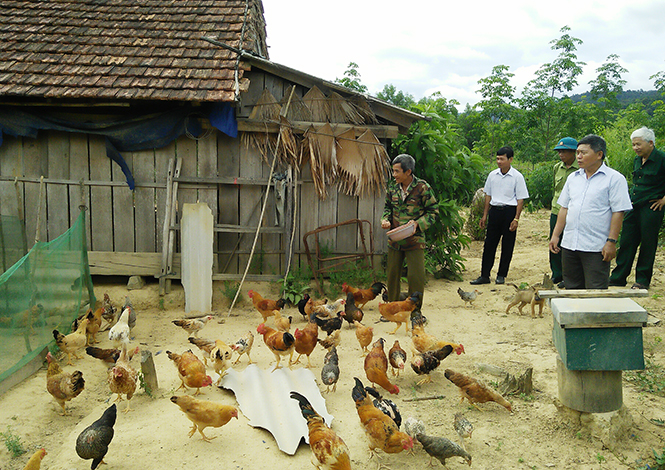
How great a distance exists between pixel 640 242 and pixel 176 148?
24.3 ft

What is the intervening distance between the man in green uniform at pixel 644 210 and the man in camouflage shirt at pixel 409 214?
298cm

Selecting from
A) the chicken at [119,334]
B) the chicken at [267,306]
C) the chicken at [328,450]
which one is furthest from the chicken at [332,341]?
the chicken at [119,334]

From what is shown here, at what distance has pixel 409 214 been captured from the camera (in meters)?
6.71

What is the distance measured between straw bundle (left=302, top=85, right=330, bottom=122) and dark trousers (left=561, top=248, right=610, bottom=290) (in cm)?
445

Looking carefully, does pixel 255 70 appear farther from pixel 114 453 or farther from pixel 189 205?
pixel 114 453

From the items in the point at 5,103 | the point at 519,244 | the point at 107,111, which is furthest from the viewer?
the point at 519,244

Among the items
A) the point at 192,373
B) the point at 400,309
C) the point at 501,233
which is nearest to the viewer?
the point at 192,373

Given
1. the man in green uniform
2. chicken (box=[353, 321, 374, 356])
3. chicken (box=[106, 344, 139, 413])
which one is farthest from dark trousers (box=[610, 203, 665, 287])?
chicken (box=[106, 344, 139, 413])

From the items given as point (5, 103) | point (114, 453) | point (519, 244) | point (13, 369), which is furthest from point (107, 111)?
point (519, 244)

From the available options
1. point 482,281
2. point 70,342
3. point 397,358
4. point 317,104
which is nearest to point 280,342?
point 397,358

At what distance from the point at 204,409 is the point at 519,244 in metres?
10.3

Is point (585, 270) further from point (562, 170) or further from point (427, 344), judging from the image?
point (562, 170)

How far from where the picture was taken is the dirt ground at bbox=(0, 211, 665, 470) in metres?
3.71

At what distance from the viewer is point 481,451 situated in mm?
3822
